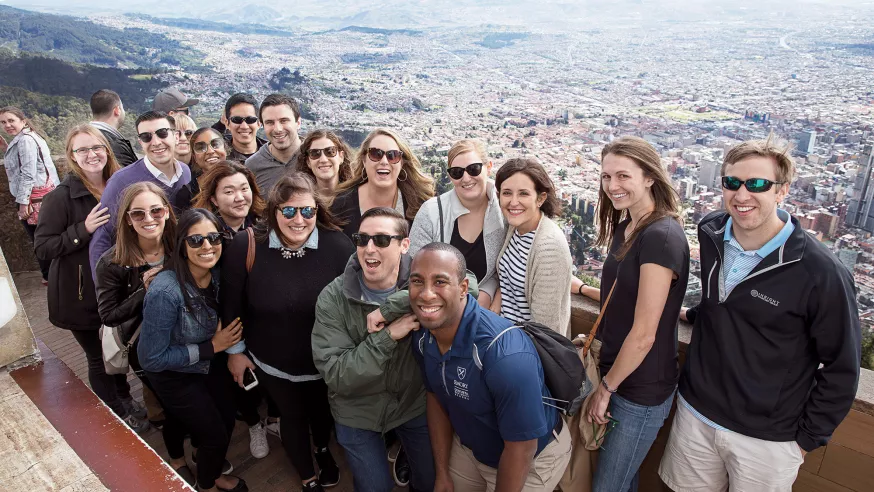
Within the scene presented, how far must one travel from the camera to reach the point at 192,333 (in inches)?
121

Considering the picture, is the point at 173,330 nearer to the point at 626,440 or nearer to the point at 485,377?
the point at 485,377

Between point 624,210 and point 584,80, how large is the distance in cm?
2730

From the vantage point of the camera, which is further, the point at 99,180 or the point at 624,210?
the point at 99,180

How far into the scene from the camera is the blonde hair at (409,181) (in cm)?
399

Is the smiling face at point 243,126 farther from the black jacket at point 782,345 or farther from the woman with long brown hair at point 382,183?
the black jacket at point 782,345

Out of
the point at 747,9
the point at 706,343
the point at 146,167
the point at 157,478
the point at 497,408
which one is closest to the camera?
the point at 157,478

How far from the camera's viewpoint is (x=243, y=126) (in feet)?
17.0

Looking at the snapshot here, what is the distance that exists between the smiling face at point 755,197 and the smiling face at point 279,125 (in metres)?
3.71

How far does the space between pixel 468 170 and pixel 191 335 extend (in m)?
1.96

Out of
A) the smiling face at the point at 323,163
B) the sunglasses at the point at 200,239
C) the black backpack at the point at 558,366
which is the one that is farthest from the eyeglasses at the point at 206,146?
the black backpack at the point at 558,366

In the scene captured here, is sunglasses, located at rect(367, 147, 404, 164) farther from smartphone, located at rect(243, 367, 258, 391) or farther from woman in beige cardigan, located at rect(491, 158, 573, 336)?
smartphone, located at rect(243, 367, 258, 391)

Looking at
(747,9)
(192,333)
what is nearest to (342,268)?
(192,333)

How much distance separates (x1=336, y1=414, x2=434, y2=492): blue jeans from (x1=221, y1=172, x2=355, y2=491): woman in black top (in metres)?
0.43

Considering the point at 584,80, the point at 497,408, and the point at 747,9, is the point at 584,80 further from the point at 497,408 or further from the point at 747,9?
the point at 497,408
